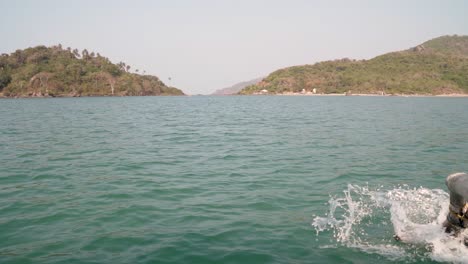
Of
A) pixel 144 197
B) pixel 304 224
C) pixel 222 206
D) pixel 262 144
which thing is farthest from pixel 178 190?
pixel 262 144

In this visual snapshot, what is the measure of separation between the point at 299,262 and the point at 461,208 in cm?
377

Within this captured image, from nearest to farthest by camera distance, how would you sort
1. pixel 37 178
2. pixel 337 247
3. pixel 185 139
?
pixel 337 247 < pixel 37 178 < pixel 185 139

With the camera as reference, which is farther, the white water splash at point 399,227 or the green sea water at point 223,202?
the green sea water at point 223,202

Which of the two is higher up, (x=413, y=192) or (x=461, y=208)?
(x=461, y=208)

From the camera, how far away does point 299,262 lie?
8656mm

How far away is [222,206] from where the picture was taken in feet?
41.6

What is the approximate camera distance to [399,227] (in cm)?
1029

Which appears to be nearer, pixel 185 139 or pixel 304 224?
pixel 304 224

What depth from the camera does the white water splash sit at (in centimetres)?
894

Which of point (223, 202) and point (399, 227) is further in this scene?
point (223, 202)

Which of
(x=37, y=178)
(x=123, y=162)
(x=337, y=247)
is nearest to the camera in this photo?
(x=337, y=247)

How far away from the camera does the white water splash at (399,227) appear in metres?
8.94

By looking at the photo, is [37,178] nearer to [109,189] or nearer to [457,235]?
[109,189]

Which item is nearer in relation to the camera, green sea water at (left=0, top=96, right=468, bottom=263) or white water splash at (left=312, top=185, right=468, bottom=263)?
white water splash at (left=312, top=185, right=468, bottom=263)
